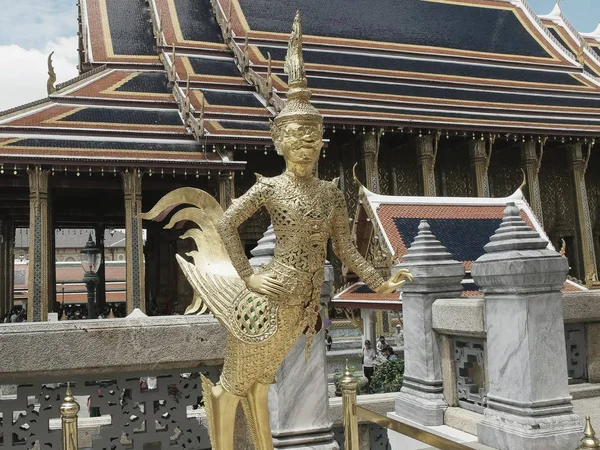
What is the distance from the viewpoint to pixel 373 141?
1741 cm

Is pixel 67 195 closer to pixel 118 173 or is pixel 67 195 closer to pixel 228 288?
pixel 118 173

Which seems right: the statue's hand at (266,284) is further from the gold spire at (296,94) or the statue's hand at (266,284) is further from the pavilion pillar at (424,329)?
the pavilion pillar at (424,329)

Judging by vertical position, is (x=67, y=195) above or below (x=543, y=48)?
below

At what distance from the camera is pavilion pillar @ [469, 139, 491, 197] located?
18.5 metres

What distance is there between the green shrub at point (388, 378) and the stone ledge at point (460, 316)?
1.49 meters

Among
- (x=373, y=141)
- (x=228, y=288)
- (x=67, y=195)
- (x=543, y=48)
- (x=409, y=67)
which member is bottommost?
(x=228, y=288)

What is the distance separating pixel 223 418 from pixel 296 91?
1.46 m

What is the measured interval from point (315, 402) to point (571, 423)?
1657 millimetres

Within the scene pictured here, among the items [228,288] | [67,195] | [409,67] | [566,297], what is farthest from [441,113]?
[228,288]

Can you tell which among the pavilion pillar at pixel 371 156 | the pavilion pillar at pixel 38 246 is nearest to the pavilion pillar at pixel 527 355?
the pavilion pillar at pixel 38 246

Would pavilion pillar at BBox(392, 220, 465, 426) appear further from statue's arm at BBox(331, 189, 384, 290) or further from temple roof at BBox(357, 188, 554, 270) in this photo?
statue's arm at BBox(331, 189, 384, 290)

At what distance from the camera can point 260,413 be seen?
256cm

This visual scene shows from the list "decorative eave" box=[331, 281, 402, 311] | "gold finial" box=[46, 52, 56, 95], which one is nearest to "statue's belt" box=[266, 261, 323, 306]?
"decorative eave" box=[331, 281, 402, 311]

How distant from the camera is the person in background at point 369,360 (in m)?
8.38
